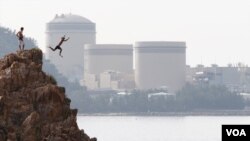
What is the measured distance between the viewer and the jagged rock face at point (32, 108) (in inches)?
1436

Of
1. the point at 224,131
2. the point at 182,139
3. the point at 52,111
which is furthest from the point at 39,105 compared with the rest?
the point at 182,139

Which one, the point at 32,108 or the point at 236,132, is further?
the point at 32,108

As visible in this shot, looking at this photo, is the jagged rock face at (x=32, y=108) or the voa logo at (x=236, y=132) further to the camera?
the jagged rock face at (x=32, y=108)

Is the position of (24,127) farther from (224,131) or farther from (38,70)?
(224,131)

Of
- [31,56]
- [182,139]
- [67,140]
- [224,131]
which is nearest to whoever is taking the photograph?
[224,131]

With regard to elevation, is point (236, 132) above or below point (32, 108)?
below

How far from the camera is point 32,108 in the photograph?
37.0 meters

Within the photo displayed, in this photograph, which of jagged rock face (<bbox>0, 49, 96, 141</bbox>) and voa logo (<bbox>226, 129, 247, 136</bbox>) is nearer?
voa logo (<bbox>226, 129, 247, 136</bbox>)

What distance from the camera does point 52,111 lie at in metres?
37.1

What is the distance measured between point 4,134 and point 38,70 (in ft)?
8.11

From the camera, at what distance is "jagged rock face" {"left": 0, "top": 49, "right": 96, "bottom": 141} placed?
120ft

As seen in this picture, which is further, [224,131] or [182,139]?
[182,139]

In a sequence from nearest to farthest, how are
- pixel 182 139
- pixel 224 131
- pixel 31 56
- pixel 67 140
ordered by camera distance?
pixel 224 131
pixel 67 140
pixel 31 56
pixel 182 139

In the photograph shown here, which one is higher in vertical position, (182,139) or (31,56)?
(31,56)
